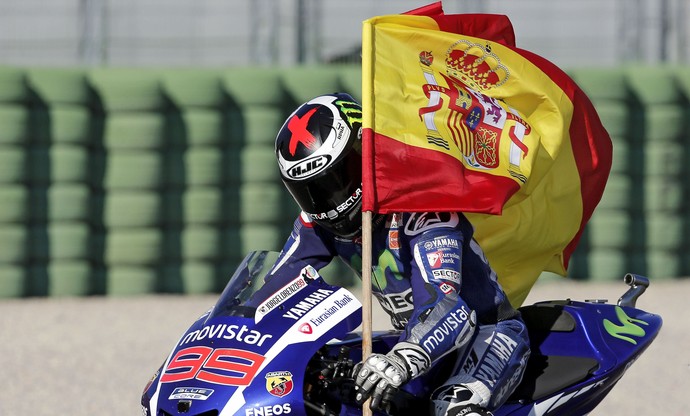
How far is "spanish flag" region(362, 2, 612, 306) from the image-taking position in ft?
13.8

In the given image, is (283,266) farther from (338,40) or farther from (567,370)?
(338,40)

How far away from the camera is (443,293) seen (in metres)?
3.75

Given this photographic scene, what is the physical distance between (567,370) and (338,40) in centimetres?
819

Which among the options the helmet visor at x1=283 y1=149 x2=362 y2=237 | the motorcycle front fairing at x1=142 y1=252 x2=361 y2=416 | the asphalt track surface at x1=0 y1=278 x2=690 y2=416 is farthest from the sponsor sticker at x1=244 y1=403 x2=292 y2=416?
the asphalt track surface at x1=0 y1=278 x2=690 y2=416

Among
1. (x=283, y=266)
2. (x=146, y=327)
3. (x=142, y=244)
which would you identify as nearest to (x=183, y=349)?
(x=283, y=266)

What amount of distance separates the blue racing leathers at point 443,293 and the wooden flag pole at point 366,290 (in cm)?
12

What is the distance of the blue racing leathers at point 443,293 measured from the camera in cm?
371

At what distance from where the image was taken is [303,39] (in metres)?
12.0

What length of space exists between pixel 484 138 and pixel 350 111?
57cm

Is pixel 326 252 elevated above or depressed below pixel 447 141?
below

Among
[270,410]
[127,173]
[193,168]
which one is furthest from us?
[193,168]

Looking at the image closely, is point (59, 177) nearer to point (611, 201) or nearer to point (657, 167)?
point (611, 201)

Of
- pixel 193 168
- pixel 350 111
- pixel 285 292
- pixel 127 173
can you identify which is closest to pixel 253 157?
pixel 193 168

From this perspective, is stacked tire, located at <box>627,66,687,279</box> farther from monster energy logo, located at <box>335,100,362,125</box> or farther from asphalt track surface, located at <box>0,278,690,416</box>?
monster energy logo, located at <box>335,100,362,125</box>
